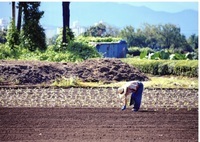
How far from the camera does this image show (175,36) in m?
5.45

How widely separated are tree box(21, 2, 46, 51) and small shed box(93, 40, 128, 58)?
913mm

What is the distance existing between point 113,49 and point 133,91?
2.96ft

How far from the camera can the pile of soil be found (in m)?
5.28

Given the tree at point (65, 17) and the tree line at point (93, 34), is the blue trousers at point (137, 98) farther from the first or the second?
the tree at point (65, 17)

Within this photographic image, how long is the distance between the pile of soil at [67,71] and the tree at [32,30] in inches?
14.8

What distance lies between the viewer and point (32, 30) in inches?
190

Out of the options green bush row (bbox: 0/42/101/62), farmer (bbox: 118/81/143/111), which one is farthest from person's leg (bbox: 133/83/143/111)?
green bush row (bbox: 0/42/101/62)

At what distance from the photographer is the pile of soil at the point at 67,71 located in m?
5.28

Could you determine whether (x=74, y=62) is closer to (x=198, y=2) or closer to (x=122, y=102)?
(x=122, y=102)

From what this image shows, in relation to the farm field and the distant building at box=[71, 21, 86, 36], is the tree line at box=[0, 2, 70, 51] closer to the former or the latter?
the distant building at box=[71, 21, 86, 36]

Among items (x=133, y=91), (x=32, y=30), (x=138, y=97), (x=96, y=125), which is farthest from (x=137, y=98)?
(x=32, y=30)

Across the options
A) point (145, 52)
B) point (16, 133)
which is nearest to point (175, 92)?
point (145, 52)

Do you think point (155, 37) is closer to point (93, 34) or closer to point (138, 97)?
point (138, 97)

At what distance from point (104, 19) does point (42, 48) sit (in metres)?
0.76
